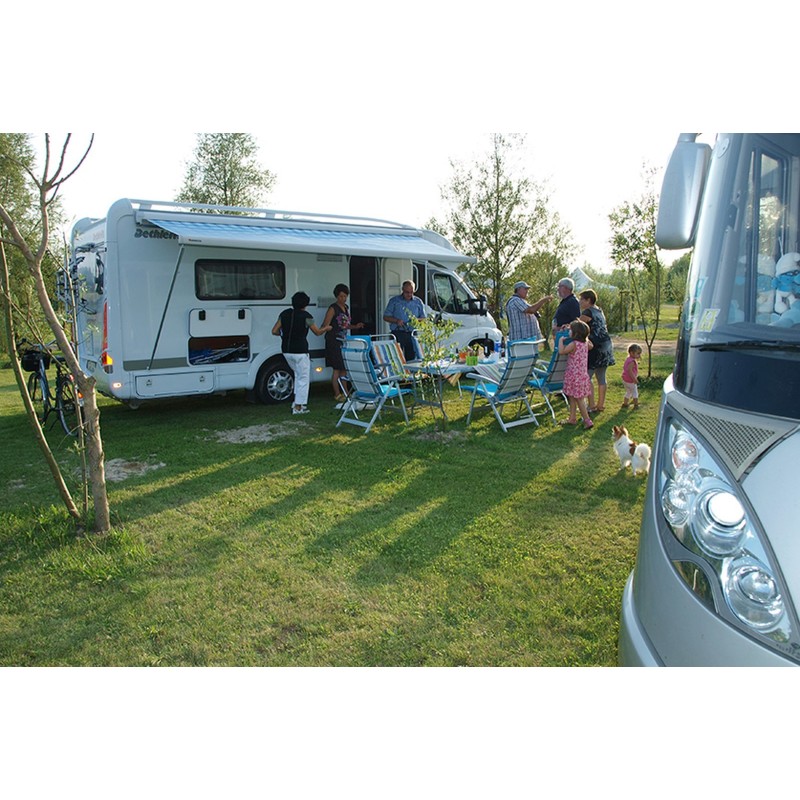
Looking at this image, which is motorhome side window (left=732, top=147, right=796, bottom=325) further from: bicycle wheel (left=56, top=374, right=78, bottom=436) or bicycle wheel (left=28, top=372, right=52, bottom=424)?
bicycle wheel (left=28, top=372, right=52, bottom=424)

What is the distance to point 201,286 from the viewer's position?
8508mm

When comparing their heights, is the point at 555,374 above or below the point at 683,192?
below

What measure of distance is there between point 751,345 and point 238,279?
7.76 metres

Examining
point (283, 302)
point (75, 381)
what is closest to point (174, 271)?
point (283, 302)

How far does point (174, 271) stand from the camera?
8156 mm

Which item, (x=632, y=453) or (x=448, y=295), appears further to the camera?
(x=448, y=295)

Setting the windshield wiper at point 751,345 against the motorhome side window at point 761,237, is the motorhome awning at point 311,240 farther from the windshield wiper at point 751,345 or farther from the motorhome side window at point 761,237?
the windshield wiper at point 751,345

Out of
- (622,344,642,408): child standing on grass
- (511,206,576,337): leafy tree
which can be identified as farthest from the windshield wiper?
(511,206,576,337): leafy tree

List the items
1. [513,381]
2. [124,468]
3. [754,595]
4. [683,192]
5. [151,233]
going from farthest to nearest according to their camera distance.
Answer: [151,233] → [513,381] → [124,468] → [683,192] → [754,595]

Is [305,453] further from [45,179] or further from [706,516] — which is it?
[706,516]

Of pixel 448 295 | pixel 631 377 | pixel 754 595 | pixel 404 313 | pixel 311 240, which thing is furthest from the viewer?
pixel 448 295

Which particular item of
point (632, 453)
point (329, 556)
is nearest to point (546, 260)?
point (632, 453)

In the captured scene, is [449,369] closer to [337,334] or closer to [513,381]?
A: [513,381]

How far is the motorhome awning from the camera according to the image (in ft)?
25.2
